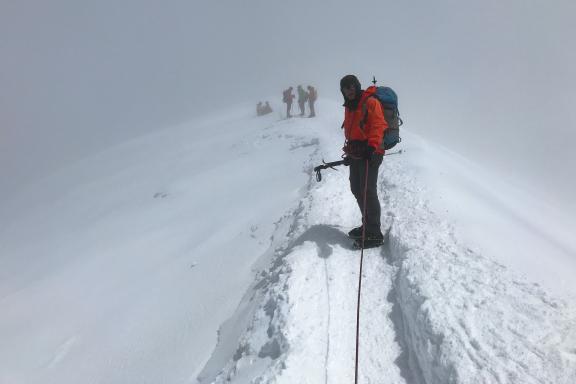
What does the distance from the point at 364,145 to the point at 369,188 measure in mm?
520

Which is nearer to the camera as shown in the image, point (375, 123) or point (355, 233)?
point (375, 123)

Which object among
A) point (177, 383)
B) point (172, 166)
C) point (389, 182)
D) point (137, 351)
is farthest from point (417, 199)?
point (172, 166)

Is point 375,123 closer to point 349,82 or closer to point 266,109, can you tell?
point 349,82

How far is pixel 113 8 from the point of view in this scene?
155375 mm

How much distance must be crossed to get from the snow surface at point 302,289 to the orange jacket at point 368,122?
4.28ft

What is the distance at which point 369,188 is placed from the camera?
4773 mm

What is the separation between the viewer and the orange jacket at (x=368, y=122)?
14.3 feet

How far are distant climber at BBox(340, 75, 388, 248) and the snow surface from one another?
35 cm

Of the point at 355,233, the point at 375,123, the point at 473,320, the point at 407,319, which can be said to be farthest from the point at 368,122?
the point at 473,320

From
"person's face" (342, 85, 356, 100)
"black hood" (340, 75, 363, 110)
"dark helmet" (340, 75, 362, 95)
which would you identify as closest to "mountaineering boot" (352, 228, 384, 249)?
"black hood" (340, 75, 363, 110)

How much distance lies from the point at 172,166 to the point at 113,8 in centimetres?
16747

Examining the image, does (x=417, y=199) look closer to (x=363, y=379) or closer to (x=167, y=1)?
(x=363, y=379)

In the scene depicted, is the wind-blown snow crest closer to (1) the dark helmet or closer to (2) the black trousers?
(2) the black trousers

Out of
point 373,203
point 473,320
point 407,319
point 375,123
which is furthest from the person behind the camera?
point 373,203
